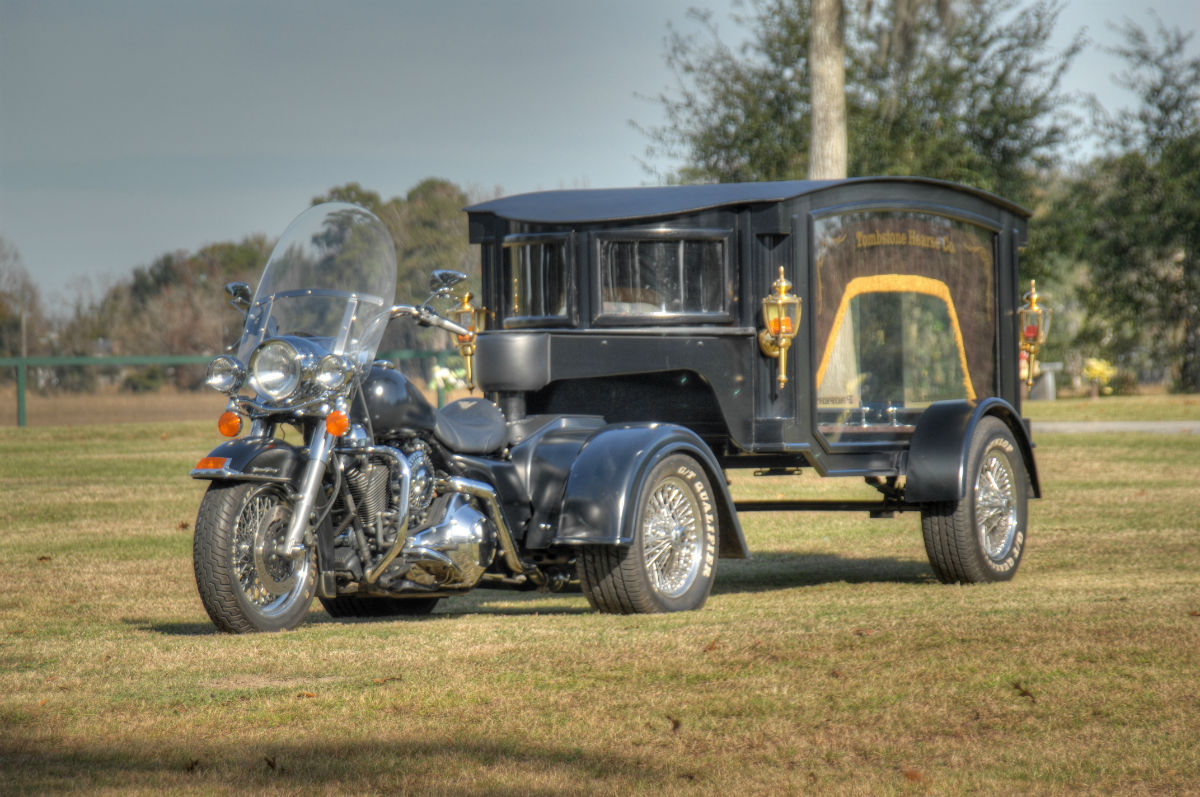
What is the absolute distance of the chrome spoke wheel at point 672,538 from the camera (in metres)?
7.91

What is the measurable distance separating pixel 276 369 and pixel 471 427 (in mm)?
1260

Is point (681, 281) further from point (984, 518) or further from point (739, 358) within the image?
point (984, 518)

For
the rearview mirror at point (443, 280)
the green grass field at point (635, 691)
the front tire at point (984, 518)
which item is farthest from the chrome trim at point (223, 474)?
the front tire at point (984, 518)

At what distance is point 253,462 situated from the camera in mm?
6902

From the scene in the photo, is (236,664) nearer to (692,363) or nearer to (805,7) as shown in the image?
(692,363)

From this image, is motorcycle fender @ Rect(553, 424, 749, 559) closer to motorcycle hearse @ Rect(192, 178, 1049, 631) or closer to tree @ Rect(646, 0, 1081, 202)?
motorcycle hearse @ Rect(192, 178, 1049, 631)

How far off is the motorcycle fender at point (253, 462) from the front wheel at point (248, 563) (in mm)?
95

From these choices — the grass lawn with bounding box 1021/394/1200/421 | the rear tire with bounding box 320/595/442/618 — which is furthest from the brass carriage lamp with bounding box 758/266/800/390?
the grass lawn with bounding box 1021/394/1200/421

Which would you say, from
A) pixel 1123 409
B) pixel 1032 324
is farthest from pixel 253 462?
pixel 1123 409

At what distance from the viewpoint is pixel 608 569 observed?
307 inches

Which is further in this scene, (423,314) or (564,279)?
(564,279)

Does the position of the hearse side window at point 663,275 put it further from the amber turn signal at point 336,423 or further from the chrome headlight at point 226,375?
the chrome headlight at point 226,375

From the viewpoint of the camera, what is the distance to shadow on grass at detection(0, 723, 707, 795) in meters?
4.58

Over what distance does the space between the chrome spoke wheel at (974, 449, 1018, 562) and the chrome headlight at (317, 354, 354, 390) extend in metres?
3.98
